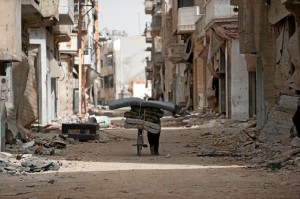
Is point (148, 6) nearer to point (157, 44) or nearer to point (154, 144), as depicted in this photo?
point (157, 44)

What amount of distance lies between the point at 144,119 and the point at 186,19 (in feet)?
83.5

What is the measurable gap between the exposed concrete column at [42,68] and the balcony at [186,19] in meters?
13.9

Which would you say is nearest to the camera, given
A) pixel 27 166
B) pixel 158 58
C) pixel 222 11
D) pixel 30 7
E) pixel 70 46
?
pixel 27 166

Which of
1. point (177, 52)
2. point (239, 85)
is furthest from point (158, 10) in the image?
point (239, 85)

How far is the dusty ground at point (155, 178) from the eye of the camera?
9.07m

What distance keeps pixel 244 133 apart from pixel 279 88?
1.81m

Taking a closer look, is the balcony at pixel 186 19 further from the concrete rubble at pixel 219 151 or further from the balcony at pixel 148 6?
the balcony at pixel 148 6

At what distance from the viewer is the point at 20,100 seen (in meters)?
19.4

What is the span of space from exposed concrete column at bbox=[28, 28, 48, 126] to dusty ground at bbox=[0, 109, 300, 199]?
11196 millimetres

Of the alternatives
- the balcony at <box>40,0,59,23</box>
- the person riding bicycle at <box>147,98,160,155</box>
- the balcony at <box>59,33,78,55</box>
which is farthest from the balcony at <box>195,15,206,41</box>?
the person riding bicycle at <box>147,98,160,155</box>

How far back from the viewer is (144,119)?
15680mm

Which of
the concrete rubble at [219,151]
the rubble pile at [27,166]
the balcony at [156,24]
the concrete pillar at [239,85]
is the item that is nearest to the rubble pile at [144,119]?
the concrete rubble at [219,151]

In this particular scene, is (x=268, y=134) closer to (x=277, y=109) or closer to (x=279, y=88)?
(x=277, y=109)

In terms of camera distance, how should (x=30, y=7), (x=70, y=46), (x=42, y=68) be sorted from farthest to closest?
(x=70, y=46)
(x=42, y=68)
(x=30, y=7)
